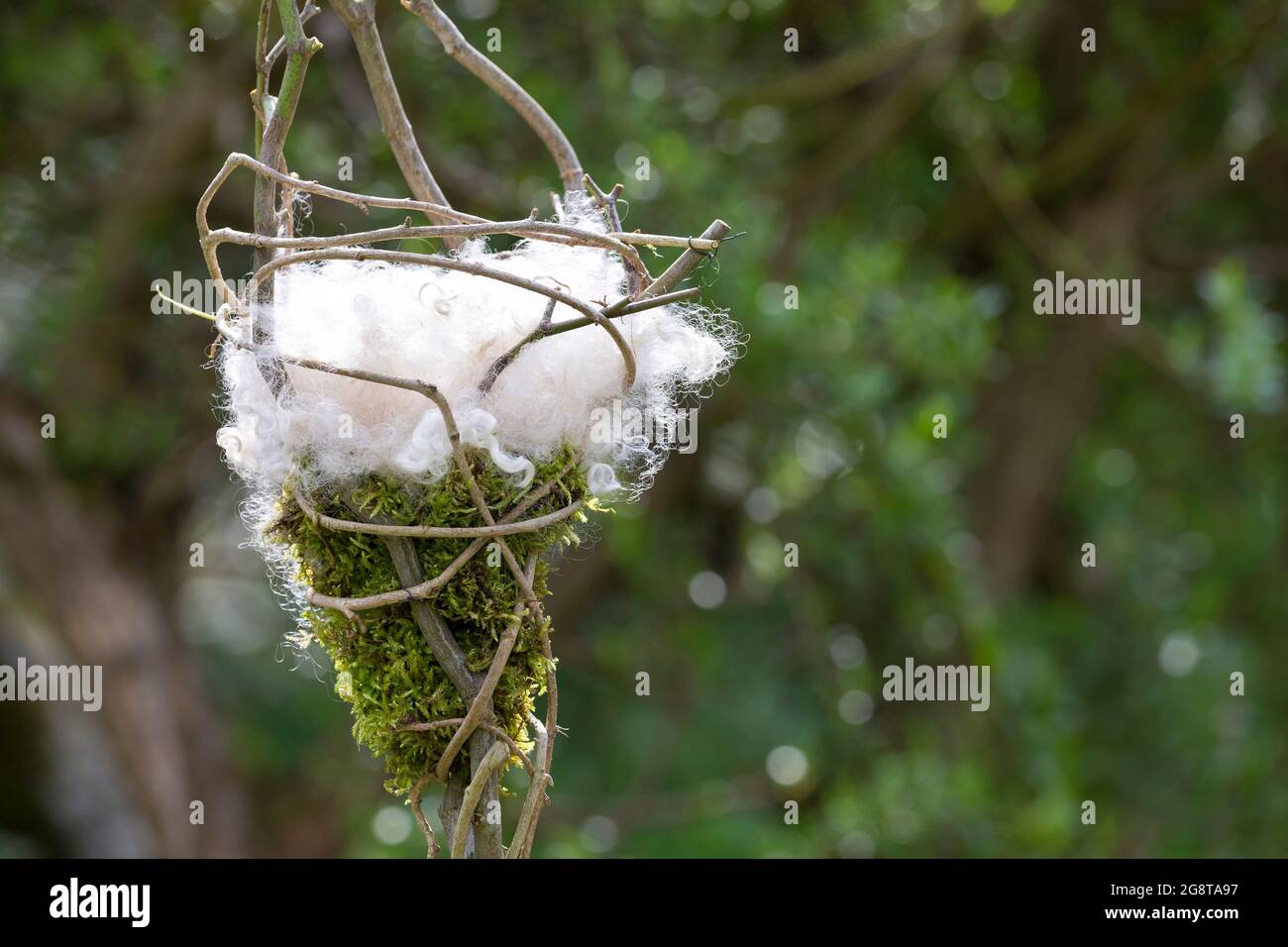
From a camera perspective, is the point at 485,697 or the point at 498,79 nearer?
the point at 485,697

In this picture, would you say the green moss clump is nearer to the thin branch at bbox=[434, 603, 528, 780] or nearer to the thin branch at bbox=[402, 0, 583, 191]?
the thin branch at bbox=[434, 603, 528, 780]

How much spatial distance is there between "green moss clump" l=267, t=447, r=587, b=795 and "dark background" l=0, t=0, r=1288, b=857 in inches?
50.8

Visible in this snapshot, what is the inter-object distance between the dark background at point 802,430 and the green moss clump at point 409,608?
1.29 metres

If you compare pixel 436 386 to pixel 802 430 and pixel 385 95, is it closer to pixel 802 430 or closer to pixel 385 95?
pixel 385 95

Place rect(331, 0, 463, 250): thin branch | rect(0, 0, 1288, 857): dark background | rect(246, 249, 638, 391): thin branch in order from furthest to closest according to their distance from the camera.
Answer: rect(0, 0, 1288, 857): dark background → rect(331, 0, 463, 250): thin branch → rect(246, 249, 638, 391): thin branch

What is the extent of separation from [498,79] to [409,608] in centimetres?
32

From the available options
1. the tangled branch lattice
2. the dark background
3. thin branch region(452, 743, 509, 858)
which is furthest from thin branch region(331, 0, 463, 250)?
the dark background

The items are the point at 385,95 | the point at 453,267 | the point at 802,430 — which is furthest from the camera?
the point at 802,430

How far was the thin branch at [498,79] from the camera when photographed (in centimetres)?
77

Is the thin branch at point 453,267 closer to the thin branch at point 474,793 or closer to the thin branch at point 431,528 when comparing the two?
the thin branch at point 431,528

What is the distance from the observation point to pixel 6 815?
11.1ft

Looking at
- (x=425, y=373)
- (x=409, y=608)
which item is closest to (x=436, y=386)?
(x=425, y=373)

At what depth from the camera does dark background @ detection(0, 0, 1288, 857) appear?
2162 millimetres

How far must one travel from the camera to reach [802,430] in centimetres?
218
